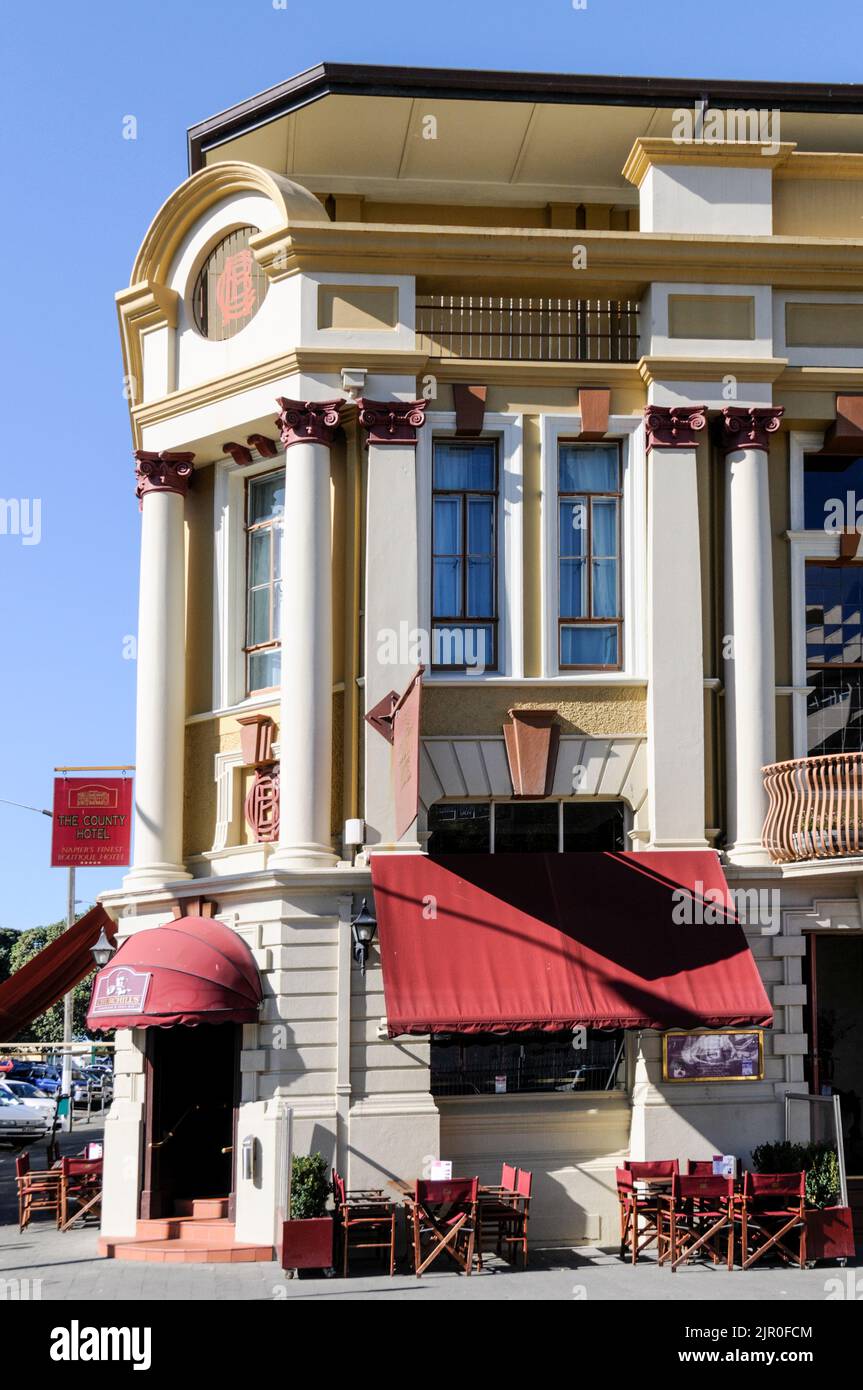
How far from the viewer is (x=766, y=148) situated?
→ 22.7 meters

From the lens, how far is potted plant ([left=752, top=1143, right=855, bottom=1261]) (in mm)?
19062

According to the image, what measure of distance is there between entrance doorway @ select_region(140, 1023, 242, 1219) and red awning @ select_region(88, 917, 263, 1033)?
1.26m

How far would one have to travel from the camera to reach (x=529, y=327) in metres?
22.8

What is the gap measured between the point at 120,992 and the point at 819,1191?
26.8ft

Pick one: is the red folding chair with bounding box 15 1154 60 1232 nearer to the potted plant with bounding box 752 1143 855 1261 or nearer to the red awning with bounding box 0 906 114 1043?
the red awning with bounding box 0 906 114 1043

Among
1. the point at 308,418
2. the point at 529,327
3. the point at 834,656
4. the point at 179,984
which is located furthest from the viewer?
the point at 529,327

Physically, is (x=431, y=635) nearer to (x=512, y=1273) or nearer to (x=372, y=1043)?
(x=372, y=1043)

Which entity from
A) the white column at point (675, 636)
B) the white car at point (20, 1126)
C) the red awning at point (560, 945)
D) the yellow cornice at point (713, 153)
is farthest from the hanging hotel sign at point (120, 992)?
the white car at point (20, 1126)

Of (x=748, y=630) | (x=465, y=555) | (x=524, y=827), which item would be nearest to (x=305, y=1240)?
(x=524, y=827)

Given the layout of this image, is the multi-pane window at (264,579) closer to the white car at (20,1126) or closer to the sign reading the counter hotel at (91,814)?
the sign reading the counter hotel at (91,814)

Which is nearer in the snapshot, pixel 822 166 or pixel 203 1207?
pixel 203 1207

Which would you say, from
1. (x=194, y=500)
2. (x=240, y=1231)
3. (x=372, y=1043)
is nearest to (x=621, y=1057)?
(x=372, y=1043)

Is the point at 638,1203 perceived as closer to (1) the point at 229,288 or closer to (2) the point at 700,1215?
(2) the point at 700,1215

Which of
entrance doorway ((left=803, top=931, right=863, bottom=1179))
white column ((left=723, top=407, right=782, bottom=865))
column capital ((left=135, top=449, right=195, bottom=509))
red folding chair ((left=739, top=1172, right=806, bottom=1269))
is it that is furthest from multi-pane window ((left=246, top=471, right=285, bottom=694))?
red folding chair ((left=739, top=1172, right=806, bottom=1269))
